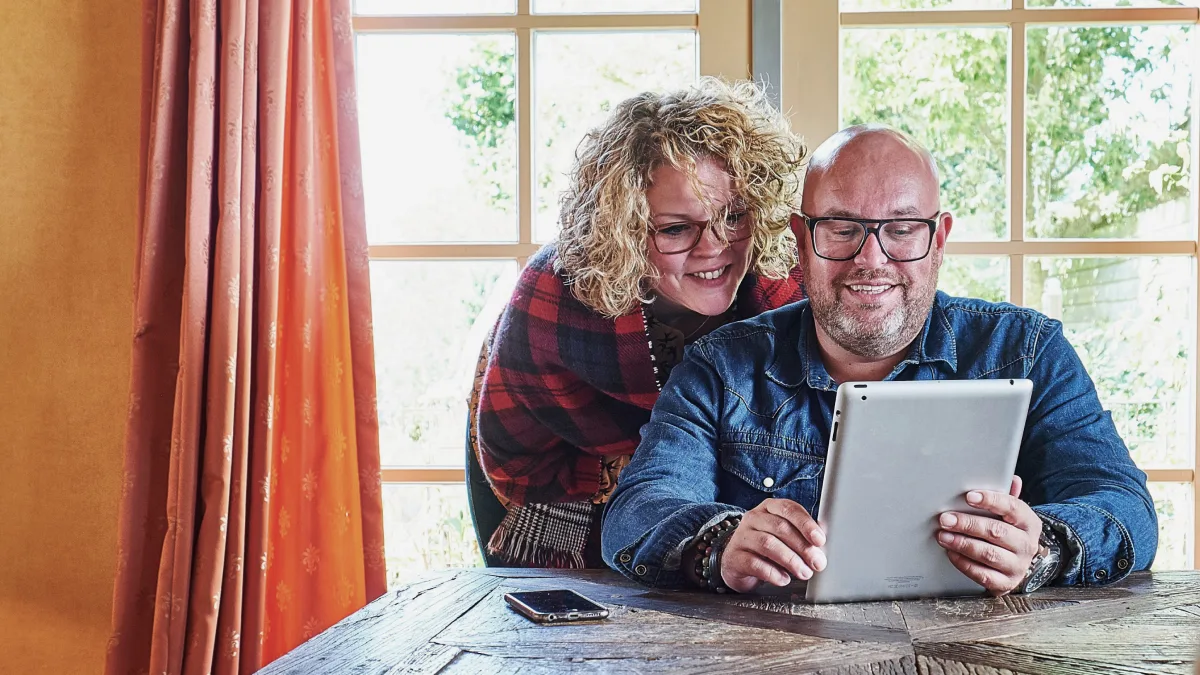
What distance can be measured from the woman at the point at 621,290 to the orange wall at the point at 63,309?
2.79ft

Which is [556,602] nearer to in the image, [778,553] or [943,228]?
[778,553]

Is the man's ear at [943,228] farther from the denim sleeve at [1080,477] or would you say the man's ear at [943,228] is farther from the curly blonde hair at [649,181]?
the curly blonde hair at [649,181]

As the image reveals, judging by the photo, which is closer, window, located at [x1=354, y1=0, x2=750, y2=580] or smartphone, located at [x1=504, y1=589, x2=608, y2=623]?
smartphone, located at [x1=504, y1=589, x2=608, y2=623]

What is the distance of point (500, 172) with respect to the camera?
213 cm

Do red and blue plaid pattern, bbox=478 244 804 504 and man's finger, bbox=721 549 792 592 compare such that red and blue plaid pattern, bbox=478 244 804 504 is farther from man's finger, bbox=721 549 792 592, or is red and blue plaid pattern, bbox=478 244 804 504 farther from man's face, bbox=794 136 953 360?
man's finger, bbox=721 549 792 592

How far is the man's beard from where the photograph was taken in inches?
60.1

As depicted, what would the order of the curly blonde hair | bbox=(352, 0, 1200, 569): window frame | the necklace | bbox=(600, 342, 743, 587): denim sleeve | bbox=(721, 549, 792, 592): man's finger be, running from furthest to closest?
bbox=(352, 0, 1200, 569): window frame
the necklace
the curly blonde hair
bbox=(600, 342, 743, 587): denim sleeve
bbox=(721, 549, 792, 592): man's finger

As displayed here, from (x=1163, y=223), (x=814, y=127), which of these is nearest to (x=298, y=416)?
(x=814, y=127)

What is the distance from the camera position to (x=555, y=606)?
112 cm

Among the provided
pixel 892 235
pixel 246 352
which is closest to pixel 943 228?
pixel 892 235

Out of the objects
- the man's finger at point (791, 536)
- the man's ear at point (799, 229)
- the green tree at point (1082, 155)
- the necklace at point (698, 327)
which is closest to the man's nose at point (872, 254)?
the man's ear at point (799, 229)

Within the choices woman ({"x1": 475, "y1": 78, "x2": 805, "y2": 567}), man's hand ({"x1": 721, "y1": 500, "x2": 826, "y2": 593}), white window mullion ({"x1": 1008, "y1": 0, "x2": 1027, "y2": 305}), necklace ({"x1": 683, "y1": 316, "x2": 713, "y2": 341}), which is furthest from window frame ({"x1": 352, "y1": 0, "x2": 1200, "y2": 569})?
man's hand ({"x1": 721, "y1": 500, "x2": 826, "y2": 593})

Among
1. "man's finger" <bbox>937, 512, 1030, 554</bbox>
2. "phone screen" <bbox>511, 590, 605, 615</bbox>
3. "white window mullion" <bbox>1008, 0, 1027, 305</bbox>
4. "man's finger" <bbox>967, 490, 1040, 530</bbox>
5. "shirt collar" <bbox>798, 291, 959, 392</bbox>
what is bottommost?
"phone screen" <bbox>511, 590, 605, 615</bbox>

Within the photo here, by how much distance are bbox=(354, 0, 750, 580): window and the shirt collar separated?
0.72 metres
